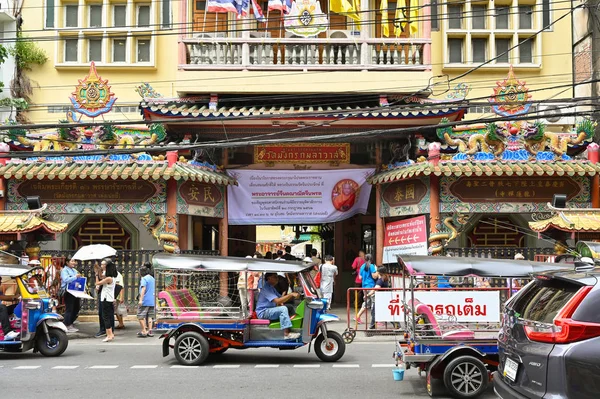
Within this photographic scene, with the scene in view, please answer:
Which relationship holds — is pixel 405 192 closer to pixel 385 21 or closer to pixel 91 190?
pixel 385 21

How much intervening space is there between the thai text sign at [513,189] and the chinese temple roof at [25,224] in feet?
31.2

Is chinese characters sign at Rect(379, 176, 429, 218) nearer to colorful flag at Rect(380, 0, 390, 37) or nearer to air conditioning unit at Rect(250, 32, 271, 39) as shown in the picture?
colorful flag at Rect(380, 0, 390, 37)

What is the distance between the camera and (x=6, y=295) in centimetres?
1368

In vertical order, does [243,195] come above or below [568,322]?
above

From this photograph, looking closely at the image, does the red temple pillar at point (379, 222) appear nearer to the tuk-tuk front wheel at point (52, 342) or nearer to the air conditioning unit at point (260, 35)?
the air conditioning unit at point (260, 35)

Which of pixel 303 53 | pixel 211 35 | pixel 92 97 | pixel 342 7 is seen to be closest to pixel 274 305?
pixel 92 97

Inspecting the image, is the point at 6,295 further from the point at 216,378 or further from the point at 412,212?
the point at 412,212

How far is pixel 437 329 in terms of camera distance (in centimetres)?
1005

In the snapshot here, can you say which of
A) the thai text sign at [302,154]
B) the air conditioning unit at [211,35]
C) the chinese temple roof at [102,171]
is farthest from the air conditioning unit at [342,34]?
the chinese temple roof at [102,171]

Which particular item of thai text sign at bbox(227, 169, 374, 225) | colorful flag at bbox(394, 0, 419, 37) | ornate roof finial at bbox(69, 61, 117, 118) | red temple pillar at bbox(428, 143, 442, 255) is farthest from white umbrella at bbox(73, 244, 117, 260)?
colorful flag at bbox(394, 0, 419, 37)

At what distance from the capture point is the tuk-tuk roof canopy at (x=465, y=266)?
9906 millimetres

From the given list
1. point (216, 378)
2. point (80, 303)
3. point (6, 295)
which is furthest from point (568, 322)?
point (80, 303)

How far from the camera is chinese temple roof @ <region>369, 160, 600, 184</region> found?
17828 millimetres

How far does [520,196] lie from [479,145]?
165cm
